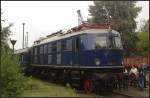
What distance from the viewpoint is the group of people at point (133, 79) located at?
81.3 ft

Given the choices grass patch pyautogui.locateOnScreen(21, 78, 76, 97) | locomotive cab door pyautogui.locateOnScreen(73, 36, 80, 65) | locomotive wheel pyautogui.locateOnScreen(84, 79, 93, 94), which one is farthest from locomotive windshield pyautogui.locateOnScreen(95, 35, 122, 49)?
grass patch pyautogui.locateOnScreen(21, 78, 76, 97)

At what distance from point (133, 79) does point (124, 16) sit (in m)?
14.7

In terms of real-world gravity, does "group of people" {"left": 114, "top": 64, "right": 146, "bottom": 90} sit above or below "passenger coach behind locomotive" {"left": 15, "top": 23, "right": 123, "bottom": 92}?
below

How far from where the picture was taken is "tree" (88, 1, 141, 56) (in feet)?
123

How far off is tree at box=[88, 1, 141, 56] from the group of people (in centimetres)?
873

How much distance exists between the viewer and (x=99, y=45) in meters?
23.0

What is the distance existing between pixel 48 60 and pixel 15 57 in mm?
12332

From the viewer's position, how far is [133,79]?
86.5ft

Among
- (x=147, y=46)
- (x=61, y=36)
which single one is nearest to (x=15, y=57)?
(x=61, y=36)

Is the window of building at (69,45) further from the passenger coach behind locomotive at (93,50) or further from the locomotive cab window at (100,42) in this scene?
the locomotive cab window at (100,42)

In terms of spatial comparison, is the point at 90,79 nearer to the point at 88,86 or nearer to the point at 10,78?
the point at 88,86

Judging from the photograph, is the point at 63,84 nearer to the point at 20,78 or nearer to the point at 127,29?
the point at 20,78

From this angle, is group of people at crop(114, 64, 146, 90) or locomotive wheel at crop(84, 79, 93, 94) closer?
locomotive wheel at crop(84, 79, 93, 94)

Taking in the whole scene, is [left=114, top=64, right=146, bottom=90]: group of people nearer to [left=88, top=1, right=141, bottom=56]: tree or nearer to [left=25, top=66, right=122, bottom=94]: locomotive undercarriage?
[left=25, top=66, right=122, bottom=94]: locomotive undercarriage
